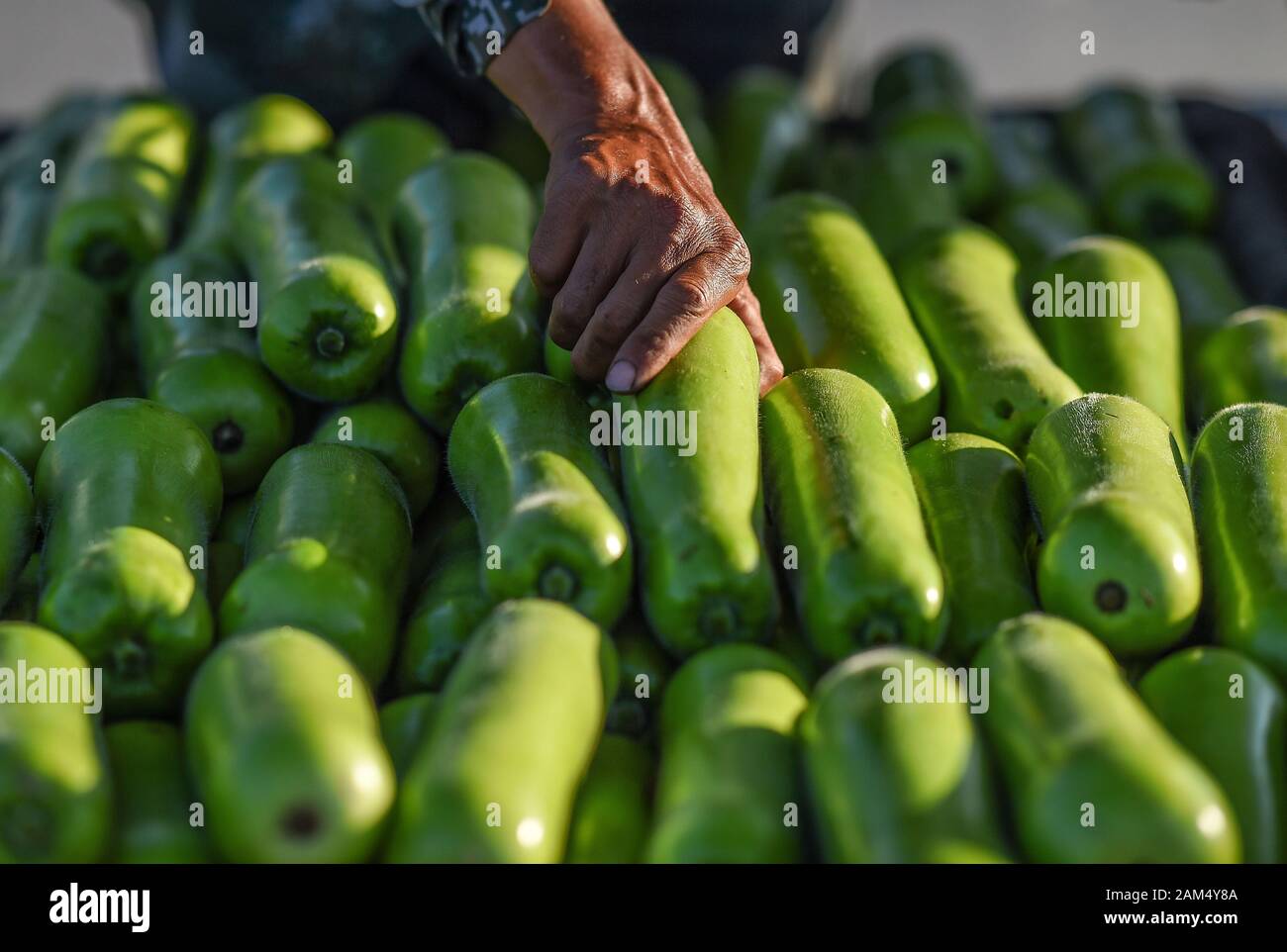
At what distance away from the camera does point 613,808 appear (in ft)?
4.24

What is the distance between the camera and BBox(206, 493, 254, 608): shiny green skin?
1564mm

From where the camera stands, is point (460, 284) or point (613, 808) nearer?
point (613, 808)

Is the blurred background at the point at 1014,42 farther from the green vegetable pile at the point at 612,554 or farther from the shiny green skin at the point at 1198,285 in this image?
the green vegetable pile at the point at 612,554

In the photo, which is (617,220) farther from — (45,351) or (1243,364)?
(1243,364)

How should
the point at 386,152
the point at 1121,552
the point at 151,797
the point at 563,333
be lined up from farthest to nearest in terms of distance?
the point at 386,152, the point at 563,333, the point at 1121,552, the point at 151,797

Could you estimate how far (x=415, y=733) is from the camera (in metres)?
1.34

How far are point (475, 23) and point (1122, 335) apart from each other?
105 centimetres

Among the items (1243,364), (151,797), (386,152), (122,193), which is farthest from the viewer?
(386,152)

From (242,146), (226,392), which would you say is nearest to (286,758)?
(226,392)

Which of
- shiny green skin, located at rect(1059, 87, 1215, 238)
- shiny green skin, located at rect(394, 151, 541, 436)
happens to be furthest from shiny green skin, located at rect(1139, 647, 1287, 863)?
shiny green skin, located at rect(1059, 87, 1215, 238)
